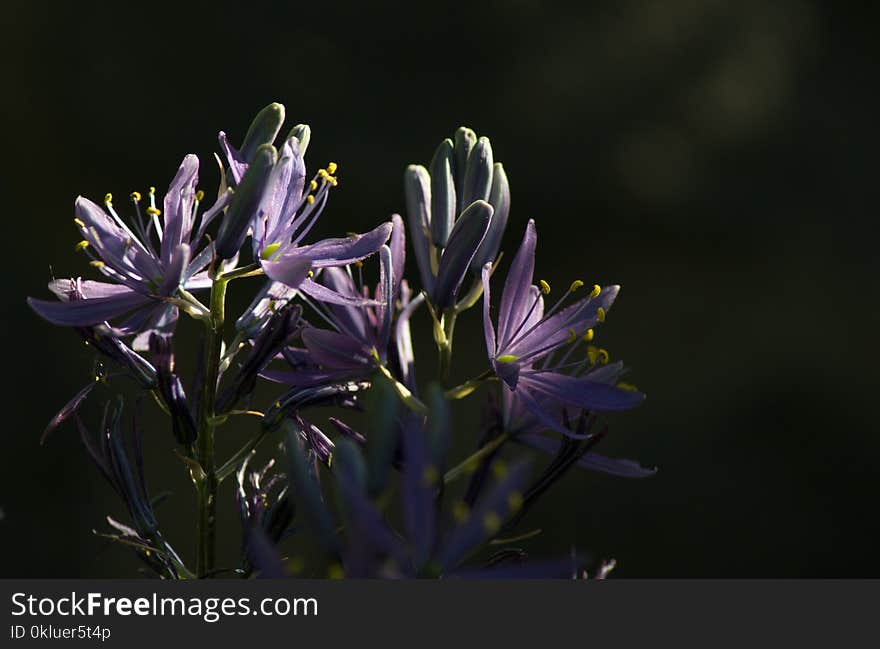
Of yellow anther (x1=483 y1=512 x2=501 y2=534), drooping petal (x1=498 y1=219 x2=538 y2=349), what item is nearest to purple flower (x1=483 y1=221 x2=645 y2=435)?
drooping petal (x1=498 y1=219 x2=538 y2=349)

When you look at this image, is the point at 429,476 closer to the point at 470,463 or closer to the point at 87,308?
the point at 470,463

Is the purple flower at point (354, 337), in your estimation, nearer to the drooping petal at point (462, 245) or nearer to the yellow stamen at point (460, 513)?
the drooping petal at point (462, 245)

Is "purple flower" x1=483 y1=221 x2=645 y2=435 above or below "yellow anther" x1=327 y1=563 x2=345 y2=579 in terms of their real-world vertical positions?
above

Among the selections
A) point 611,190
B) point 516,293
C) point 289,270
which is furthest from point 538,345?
point 611,190

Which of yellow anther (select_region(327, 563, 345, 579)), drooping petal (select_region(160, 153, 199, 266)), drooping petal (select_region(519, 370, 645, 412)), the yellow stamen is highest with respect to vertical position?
drooping petal (select_region(160, 153, 199, 266))

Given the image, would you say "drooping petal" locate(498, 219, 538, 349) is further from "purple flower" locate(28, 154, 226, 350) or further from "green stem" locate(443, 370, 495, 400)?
"purple flower" locate(28, 154, 226, 350)

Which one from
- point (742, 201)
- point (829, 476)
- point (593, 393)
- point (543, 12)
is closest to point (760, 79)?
point (742, 201)
